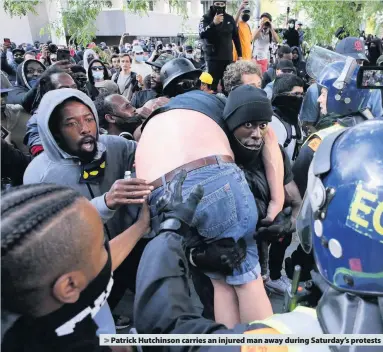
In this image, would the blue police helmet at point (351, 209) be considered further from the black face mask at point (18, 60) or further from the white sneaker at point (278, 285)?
the black face mask at point (18, 60)

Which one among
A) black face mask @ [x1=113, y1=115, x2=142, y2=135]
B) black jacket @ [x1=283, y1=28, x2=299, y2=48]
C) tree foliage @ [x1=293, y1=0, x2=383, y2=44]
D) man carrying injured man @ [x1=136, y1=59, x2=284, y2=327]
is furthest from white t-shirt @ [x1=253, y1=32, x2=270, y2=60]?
man carrying injured man @ [x1=136, y1=59, x2=284, y2=327]

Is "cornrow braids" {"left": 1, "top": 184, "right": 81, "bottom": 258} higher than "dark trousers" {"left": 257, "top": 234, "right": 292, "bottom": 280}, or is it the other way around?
"cornrow braids" {"left": 1, "top": 184, "right": 81, "bottom": 258}

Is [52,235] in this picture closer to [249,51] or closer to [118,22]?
[249,51]

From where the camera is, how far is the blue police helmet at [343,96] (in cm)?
238

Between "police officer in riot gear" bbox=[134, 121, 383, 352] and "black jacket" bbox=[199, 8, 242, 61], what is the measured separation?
426cm

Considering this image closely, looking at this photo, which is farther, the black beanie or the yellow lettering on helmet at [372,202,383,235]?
the black beanie

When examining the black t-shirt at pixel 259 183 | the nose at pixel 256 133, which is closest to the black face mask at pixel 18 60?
the black t-shirt at pixel 259 183

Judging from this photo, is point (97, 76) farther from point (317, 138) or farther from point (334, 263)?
point (334, 263)

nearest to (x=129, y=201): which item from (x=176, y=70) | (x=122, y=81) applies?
(x=176, y=70)

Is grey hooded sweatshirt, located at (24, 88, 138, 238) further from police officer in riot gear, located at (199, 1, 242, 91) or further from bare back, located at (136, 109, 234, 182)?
police officer in riot gear, located at (199, 1, 242, 91)

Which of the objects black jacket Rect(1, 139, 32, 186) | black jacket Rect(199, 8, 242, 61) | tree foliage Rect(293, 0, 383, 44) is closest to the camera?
black jacket Rect(1, 139, 32, 186)

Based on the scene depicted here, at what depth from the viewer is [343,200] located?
3.08 ft

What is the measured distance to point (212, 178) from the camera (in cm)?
159

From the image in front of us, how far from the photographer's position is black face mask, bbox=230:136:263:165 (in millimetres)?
1913
